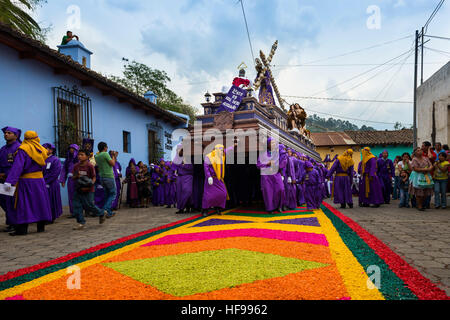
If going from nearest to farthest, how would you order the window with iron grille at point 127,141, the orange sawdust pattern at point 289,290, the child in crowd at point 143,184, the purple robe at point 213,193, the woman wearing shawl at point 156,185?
the orange sawdust pattern at point 289,290 → the purple robe at point 213,193 → the child in crowd at point 143,184 → the woman wearing shawl at point 156,185 → the window with iron grille at point 127,141

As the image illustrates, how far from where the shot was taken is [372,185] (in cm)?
952

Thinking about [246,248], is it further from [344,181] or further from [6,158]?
[344,181]

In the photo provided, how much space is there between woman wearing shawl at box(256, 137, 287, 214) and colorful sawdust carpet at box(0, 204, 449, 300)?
323 cm

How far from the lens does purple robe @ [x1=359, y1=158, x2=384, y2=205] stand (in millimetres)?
9359

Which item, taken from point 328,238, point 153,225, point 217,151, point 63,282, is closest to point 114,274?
point 63,282

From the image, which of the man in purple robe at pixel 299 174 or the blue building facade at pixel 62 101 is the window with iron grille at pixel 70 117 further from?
the man in purple robe at pixel 299 174

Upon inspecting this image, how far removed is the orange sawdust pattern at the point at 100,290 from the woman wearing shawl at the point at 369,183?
335 inches

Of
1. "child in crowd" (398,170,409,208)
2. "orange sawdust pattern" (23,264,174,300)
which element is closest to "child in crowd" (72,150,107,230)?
"orange sawdust pattern" (23,264,174,300)

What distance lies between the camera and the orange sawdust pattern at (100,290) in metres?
2.39

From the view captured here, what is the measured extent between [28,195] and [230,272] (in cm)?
453

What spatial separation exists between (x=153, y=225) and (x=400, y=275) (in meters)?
4.71

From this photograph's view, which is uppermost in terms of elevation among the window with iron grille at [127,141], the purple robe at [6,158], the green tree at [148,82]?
the green tree at [148,82]

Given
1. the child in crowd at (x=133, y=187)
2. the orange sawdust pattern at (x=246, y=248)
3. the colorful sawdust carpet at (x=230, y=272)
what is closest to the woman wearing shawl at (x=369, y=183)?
the colorful sawdust carpet at (x=230, y=272)

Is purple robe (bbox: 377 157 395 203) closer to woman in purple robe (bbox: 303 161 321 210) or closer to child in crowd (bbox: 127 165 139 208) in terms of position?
woman in purple robe (bbox: 303 161 321 210)
